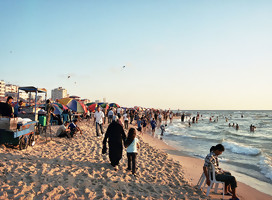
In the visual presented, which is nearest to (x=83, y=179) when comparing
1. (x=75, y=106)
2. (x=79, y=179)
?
(x=79, y=179)

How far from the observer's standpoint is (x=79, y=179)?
4336mm

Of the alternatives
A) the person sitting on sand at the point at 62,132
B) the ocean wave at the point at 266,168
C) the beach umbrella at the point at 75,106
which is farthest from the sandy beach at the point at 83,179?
the beach umbrella at the point at 75,106

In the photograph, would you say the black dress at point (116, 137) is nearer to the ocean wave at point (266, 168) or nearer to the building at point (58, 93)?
the ocean wave at point (266, 168)

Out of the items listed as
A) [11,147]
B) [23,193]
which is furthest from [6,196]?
[11,147]

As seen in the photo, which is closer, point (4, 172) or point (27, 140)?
point (4, 172)

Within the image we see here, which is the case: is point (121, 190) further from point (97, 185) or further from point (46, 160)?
point (46, 160)

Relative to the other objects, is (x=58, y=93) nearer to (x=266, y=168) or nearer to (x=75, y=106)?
(x=75, y=106)

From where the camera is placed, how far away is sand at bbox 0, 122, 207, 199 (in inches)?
141

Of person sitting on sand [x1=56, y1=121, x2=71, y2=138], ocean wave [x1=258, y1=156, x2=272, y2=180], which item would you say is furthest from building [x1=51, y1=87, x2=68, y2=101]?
ocean wave [x1=258, y1=156, x2=272, y2=180]

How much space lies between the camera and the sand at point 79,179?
11.8 feet

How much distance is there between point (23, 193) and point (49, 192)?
1.53 feet

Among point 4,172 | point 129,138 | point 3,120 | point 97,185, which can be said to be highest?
point 3,120

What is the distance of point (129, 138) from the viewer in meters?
5.17

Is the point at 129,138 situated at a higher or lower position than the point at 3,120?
lower
